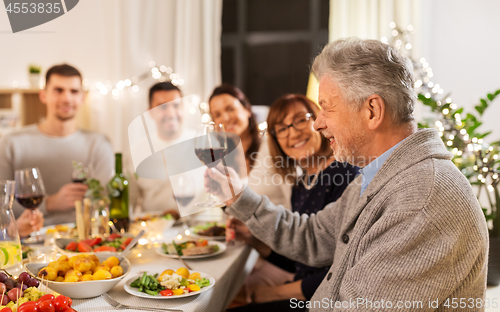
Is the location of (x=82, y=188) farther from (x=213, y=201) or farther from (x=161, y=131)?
(x=161, y=131)

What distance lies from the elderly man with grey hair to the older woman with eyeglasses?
1.23 feet

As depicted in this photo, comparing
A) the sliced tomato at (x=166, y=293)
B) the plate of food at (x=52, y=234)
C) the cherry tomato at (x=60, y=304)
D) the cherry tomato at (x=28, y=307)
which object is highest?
the cherry tomato at (x=28, y=307)

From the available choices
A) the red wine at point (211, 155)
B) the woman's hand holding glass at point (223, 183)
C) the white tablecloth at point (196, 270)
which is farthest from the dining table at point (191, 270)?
the red wine at point (211, 155)

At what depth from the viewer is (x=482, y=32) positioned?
304 cm

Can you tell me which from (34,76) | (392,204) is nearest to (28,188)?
(392,204)

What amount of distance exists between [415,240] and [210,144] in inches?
25.8

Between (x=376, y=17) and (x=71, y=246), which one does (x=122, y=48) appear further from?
(x=71, y=246)

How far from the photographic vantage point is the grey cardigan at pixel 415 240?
79 cm

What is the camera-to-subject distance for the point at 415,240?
2.59ft

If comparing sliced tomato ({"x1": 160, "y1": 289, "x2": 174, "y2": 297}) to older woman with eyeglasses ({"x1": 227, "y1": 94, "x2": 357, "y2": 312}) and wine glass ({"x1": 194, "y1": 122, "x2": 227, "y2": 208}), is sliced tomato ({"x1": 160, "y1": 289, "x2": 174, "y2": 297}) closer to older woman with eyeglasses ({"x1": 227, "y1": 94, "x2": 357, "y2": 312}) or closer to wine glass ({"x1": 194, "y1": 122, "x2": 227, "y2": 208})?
wine glass ({"x1": 194, "y1": 122, "x2": 227, "y2": 208})

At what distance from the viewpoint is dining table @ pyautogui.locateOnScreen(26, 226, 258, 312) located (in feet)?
3.11

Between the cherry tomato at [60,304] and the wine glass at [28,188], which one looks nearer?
the cherry tomato at [60,304]

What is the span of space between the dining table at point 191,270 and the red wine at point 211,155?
34cm

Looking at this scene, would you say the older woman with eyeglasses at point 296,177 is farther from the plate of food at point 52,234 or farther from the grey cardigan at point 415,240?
the plate of food at point 52,234
